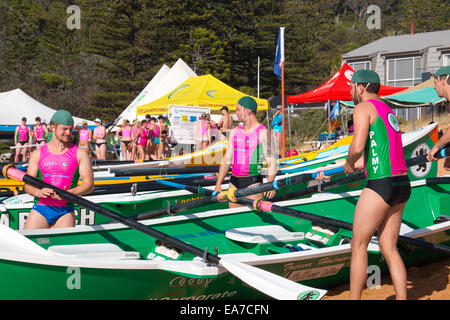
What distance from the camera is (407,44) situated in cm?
4119

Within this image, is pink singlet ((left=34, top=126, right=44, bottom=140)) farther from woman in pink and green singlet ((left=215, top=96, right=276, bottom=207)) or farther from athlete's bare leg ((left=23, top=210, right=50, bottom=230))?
athlete's bare leg ((left=23, top=210, right=50, bottom=230))

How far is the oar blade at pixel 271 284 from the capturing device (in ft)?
13.6

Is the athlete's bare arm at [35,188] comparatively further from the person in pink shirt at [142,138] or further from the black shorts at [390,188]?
the person in pink shirt at [142,138]

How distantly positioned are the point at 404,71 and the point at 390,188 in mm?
38590

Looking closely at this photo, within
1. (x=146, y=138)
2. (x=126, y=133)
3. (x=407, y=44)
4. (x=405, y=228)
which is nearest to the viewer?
(x=405, y=228)

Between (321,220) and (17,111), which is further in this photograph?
(17,111)

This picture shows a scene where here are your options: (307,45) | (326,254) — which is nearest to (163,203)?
(326,254)

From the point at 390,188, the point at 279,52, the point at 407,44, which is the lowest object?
the point at 390,188

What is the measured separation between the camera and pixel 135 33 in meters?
41.3

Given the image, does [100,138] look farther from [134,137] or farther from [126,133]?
[134,137]

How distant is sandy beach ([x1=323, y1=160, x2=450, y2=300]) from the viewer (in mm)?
5395

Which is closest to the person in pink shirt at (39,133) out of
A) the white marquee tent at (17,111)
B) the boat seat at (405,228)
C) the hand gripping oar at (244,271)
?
the white marquee tent at (17,111)

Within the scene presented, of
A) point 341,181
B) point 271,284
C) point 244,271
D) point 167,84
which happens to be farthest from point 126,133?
point 271,284

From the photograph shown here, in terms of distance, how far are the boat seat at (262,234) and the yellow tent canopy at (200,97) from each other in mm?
11005
